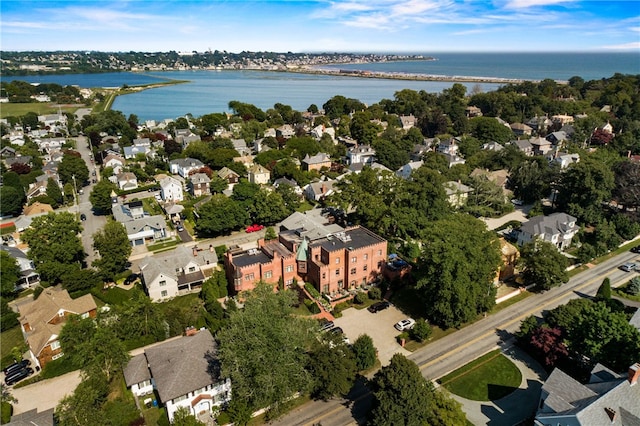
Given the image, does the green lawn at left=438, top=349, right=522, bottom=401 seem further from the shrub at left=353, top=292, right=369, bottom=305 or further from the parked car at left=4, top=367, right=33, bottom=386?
the parked car at left=4, top=367, right=33, bottom=386

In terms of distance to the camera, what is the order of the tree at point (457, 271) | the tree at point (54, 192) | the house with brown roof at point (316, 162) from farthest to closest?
the house with brown roof at point (316, 162) → the tree at point (54, 192) → the tree at point (457, 271)

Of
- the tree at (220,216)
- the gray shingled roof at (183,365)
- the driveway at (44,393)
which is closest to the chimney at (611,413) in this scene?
the gray shingled roof at (183,365)

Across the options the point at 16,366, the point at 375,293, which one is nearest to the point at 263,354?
the point at 375,293

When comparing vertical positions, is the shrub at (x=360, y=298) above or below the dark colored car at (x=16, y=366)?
above

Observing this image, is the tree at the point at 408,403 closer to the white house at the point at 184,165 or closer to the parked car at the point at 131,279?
the parked car at the point at 131,279

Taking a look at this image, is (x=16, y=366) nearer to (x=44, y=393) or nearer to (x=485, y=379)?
(x=44, y=393)

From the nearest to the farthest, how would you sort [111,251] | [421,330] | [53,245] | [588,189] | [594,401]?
[594,401] < [421,330] < [111,251] < [53,245] < [588,189]

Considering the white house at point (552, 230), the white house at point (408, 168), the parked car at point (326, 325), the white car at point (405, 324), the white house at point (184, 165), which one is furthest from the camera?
the white house at point (184, 165)

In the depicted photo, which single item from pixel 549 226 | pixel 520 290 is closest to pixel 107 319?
pixel 520 290
